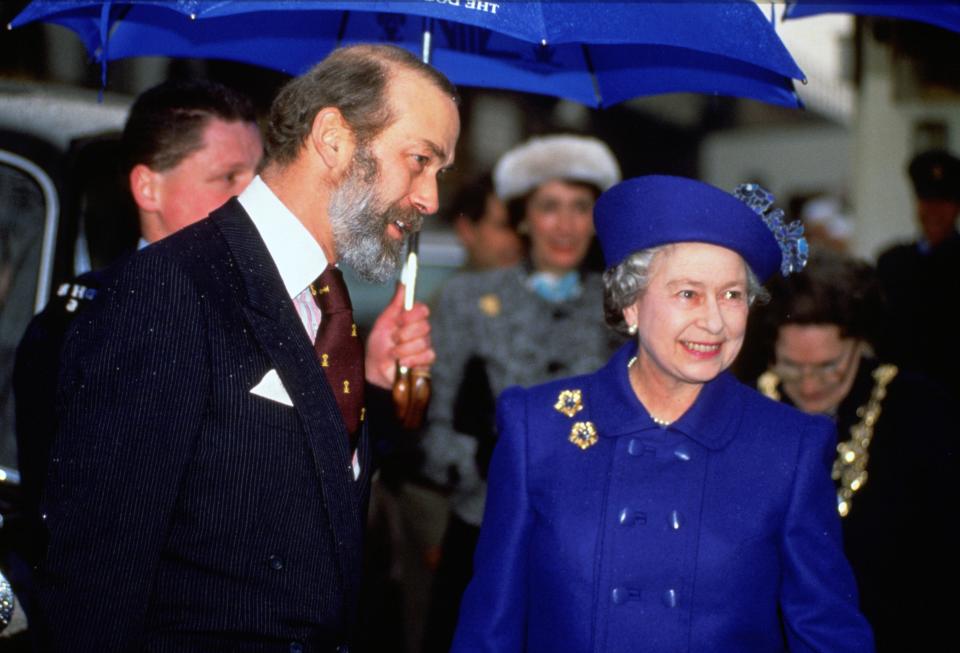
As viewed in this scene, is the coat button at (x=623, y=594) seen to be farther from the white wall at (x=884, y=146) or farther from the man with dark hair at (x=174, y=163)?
the white wall at (x=884, y=146)

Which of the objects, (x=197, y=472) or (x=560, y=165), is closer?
(x=197, y=472)

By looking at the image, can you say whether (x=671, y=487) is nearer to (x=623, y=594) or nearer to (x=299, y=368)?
(x=623, y=594)

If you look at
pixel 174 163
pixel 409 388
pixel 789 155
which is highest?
pixel 789 155

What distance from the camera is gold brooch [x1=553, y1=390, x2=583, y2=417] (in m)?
3.20

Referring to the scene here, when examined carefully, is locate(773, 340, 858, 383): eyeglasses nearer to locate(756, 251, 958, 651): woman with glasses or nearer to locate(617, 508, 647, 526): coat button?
locate(756, 251, 958, 651): woman with glasses

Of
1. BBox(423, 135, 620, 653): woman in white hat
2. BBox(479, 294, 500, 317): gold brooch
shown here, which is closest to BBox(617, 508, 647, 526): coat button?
BBox(423, 135, 620, 653): woman in white hat

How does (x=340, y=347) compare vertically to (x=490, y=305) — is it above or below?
below

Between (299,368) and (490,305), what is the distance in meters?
2.66

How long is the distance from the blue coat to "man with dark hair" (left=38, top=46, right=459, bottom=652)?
1.53ft

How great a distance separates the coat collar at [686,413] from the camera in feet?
10.0

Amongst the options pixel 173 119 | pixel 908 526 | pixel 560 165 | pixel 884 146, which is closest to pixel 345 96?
pixel 173 119

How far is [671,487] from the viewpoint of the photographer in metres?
3.01

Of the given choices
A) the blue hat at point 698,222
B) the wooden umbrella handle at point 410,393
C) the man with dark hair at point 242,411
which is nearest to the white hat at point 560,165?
the wooden umbrella handle at point 410,393

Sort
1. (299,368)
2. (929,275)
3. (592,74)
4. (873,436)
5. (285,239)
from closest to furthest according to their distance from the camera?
(299,368)
(285,239)
(873,436)
(592,74)
(929,275)
